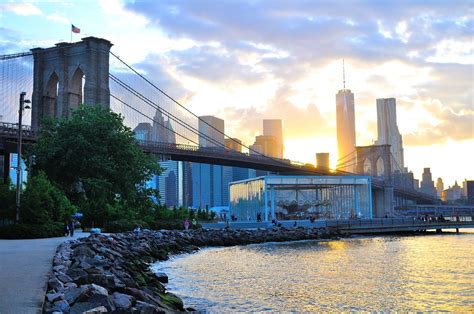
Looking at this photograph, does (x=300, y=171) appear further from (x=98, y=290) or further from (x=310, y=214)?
(x=98, y=290)

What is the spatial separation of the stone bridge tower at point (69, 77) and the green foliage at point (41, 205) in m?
28.3

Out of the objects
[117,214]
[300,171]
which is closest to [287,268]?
[117,214]

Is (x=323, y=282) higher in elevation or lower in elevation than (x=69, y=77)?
lower

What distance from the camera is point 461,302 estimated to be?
16.7 metres

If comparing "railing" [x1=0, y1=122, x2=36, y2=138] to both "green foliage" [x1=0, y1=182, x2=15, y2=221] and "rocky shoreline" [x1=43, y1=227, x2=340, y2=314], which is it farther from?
"rocky shoreline" [x1=43, y1=227, x2=340, y2=314]

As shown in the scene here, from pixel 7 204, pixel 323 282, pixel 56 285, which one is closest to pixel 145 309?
pixel 56 285

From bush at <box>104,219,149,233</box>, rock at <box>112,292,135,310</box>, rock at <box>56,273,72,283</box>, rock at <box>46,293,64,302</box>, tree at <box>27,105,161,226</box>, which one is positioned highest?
tree at <box>27,105,161,226</box>

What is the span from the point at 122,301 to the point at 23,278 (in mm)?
3043

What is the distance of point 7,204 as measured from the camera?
30969mm

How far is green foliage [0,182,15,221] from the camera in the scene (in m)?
30.0

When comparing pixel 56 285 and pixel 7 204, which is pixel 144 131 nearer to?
pixel 7 204

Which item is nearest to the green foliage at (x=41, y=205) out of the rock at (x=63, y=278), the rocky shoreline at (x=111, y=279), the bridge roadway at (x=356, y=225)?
the rocky shoreline at (x=111, y=279)

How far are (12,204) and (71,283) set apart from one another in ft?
66.0

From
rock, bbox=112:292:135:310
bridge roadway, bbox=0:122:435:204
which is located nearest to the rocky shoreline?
rock, bbox=112:292:135:310
